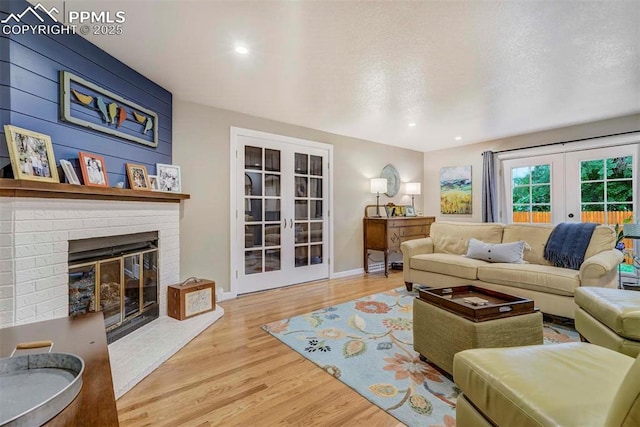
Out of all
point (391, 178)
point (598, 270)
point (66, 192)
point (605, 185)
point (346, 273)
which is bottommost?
point (346, 273)

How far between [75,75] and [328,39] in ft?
5.61

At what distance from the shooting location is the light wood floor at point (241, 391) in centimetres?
152

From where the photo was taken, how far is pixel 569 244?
2.94m

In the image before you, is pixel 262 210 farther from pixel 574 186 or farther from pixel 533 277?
pixel 574 186

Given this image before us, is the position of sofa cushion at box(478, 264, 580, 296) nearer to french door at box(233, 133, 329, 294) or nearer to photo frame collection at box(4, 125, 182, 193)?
french door at box(233, 133, 329, 294)

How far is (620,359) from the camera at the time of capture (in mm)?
1195

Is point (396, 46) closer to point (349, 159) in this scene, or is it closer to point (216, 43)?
point (216, 43)

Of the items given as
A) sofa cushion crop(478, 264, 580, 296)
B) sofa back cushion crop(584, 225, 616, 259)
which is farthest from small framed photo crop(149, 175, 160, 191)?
sofa back cushion crop(584, 225, 616, 259)

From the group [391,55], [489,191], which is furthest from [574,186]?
[391,55]

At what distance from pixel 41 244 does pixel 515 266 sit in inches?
149

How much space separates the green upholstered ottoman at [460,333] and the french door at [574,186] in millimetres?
3270

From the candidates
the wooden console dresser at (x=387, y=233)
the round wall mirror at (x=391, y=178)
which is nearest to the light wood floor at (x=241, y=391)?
the wooden console dresser at (x=387, y=233)

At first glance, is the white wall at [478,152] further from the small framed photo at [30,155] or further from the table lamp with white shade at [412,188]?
the small framed photo at [30,155]

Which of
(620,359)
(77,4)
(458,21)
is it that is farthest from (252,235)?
(620,359)
